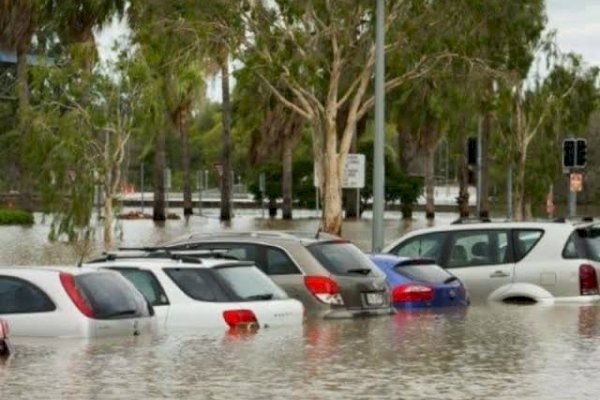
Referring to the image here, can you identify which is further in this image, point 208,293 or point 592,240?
point 592,240

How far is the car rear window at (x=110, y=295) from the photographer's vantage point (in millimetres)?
17469

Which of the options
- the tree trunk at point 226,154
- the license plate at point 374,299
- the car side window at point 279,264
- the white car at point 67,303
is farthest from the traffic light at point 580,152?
the tree trunk at point 226,154

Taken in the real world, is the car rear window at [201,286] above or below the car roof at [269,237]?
below

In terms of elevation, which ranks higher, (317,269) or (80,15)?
(80,15)

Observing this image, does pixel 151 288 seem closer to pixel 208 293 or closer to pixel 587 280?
pixel 208 293

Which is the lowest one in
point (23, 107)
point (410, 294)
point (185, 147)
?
point (410, 294)

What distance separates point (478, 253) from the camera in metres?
25.7

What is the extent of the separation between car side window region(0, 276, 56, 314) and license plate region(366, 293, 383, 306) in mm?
6023

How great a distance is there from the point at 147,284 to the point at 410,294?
582 centimetres

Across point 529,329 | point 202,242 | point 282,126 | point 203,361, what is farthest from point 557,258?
point 282,126

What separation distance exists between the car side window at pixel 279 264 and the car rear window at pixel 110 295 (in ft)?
13.6

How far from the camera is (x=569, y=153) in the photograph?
40656 mm

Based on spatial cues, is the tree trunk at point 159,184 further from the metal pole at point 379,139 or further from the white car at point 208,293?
the white car at point 208,293

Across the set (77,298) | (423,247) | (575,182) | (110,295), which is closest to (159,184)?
(575,182)
